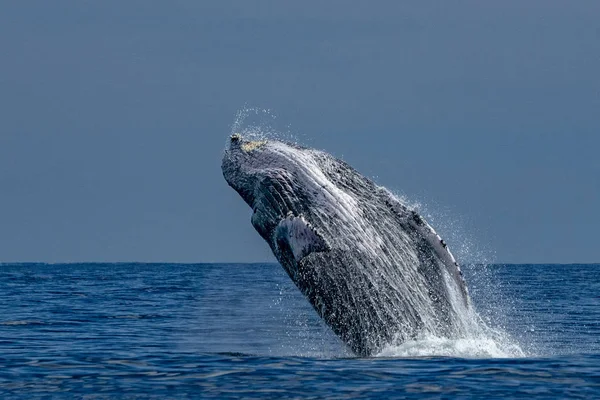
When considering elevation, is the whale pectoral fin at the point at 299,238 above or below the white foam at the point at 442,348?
above

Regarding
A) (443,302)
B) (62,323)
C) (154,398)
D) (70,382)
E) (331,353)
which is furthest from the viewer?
(62,323)

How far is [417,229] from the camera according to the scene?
470 inches

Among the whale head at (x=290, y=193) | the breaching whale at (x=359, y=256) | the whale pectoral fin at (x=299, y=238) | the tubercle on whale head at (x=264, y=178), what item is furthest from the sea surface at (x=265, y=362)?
the tubercle on whale head at (x=264, y=178)

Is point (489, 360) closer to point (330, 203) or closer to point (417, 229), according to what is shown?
point (417, 229)

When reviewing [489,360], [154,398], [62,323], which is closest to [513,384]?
[489,360]

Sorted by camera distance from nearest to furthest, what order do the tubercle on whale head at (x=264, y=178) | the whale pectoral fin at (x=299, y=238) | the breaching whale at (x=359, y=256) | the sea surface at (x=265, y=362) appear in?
the sea surface at (x=265, y=362) < the whale pectoral fin at (x=299, y=238) < the breaching whale at (x=359, y=256) < the tubercle on whale head at (x=264, y=178)

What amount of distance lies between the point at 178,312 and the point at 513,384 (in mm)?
15342

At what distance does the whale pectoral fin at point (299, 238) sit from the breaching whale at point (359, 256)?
1.0 inches

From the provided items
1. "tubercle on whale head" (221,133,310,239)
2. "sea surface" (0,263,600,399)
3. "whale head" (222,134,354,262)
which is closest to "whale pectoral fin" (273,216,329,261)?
"whale head" (222,134,354,262)

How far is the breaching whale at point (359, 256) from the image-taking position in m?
11.7

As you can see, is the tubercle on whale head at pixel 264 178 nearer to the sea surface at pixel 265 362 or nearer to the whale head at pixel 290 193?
the whale head at pixel 290 193

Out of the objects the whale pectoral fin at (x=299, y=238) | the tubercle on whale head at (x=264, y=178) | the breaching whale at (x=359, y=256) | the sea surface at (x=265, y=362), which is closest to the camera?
the sea surface at (x=265, y=362)

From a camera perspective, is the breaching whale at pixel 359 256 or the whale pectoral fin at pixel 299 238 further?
the breaching whale at pixel 359 256

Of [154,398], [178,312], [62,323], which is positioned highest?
[178,312]
